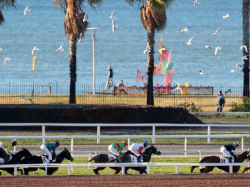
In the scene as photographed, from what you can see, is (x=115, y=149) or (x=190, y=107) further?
(x=190, y=107)

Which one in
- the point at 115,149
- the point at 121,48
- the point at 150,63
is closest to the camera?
the point at 115,149

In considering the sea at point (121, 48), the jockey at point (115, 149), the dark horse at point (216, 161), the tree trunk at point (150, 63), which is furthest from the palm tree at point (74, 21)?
the sea at point (121, 48)

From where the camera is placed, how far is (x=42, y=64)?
9269 cm

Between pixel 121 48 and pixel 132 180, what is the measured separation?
3570 inches

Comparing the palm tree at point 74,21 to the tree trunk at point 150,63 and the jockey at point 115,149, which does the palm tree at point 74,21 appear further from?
the jockey at point 115,149

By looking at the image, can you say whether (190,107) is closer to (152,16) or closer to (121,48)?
(152,16)

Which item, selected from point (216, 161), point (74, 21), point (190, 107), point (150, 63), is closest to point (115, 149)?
point (216, 161)

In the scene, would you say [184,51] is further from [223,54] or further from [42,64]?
[42,64]

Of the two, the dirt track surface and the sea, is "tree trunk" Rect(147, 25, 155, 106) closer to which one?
the dirt track surface

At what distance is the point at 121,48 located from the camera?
107562 millimetres

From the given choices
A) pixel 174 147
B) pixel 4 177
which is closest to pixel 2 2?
pixel 174 147

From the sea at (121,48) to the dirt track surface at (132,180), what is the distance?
146 feet

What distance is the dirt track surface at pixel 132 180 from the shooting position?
1677 cm

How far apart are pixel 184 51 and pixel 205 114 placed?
71.2m
